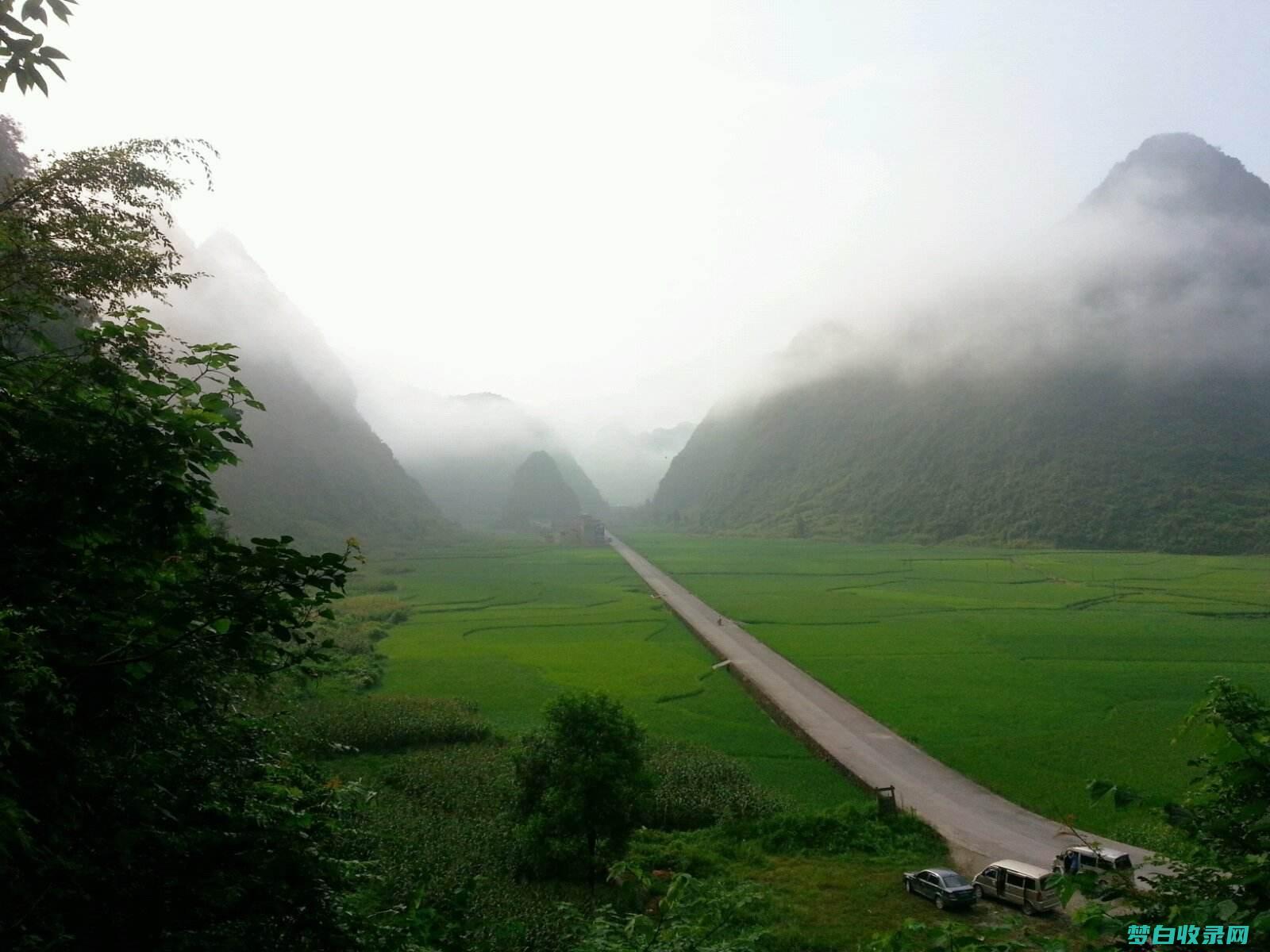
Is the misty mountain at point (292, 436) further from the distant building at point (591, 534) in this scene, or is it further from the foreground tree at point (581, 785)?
the foreground tree at point (581, 785)

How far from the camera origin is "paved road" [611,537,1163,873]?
18297 millimetres

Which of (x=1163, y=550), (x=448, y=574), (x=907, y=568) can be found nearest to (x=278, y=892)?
(x=448, y=574)

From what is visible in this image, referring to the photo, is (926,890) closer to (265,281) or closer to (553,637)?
(553,637)

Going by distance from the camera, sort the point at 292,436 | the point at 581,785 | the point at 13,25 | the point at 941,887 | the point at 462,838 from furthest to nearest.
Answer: the point at 292,436, the point at 462,838, the point at 581,785, the point at 941,887, the point at 13,25

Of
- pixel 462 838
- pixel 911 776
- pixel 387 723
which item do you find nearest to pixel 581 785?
pixel 462 838

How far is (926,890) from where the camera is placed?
1552 cm

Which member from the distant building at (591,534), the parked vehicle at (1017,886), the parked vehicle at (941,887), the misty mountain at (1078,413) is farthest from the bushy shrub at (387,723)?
the distant building at (591,534)

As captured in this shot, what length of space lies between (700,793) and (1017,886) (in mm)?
8895

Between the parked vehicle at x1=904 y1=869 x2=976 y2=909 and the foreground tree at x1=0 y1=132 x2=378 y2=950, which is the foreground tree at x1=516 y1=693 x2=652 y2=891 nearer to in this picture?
the parked vehicle at x1=904 y1=869 x2=976 y2=909

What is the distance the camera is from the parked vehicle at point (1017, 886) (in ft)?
48.1

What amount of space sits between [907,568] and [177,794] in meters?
93.5

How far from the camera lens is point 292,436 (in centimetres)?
12562

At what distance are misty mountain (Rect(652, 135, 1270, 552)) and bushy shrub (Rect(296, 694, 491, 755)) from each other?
11262 cm

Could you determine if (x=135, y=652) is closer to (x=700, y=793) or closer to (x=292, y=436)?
(x=700, y=793)
